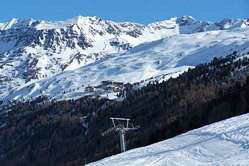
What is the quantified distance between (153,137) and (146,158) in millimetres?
108647

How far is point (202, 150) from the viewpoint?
32.6 meters

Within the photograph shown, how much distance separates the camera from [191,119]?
143m

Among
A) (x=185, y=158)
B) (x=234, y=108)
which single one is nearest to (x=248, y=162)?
(x=185, y=158)

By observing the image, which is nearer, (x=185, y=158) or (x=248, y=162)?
(x=248, y=162)

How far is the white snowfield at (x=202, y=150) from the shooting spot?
30000 millimetres

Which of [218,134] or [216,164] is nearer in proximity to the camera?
[216,164]

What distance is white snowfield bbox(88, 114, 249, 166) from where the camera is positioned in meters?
30.0

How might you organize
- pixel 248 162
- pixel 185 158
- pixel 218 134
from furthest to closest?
1. pixel 218 134
2. pixel 185 158
3. pixel 248 162

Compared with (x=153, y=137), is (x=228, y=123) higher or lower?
higher

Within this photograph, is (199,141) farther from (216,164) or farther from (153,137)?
(153,137)

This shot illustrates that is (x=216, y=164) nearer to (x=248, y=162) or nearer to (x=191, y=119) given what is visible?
(x=248, y=162)

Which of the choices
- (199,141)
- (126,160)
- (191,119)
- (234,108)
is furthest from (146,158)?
(191,119)

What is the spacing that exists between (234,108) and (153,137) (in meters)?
17.4

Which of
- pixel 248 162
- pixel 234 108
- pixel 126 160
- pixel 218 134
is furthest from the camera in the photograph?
pixel 234 108
